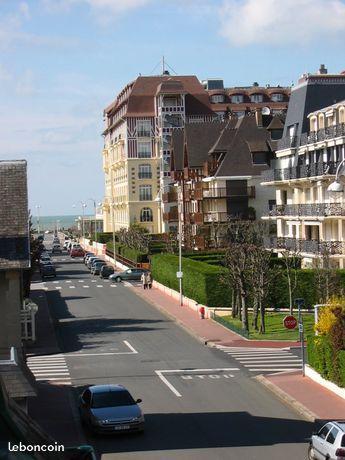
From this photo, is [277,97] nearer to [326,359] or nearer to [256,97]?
[256,97]

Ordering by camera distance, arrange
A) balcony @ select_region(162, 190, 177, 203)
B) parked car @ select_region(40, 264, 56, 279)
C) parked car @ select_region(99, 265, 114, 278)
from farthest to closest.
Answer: balcony @ select_region(162, 190, 177, 203) → parked car @ select_region(40, 264, 56, 279) → parked car @ select_region(99, 265, 114, 278)

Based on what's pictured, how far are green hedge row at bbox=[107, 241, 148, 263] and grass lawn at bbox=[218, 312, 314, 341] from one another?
3295 centimetres

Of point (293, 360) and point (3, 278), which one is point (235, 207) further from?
point (3, 278)

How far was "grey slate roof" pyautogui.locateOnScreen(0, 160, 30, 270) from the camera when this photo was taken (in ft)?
69.2

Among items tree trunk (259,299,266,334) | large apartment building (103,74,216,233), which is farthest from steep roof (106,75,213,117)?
tree trunk (259,299,266,334)

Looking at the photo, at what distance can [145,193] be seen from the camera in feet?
396

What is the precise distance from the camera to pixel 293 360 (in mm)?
37594

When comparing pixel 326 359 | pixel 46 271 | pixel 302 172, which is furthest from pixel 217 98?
pixel 326 359

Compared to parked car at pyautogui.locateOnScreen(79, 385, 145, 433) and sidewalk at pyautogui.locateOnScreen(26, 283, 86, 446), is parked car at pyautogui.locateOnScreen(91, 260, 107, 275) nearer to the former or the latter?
sidewalk at pyautogui.locateOnScreen(26, 283, 86, 446)

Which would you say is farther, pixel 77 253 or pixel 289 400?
pixel 77 253

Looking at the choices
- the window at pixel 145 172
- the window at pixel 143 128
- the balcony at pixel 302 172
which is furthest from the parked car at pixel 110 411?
the window at pixel 143 128

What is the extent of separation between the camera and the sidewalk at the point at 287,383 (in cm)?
2692

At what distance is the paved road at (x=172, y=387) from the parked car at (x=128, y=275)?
58.9 feet

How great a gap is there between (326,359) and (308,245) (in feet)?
95.9
